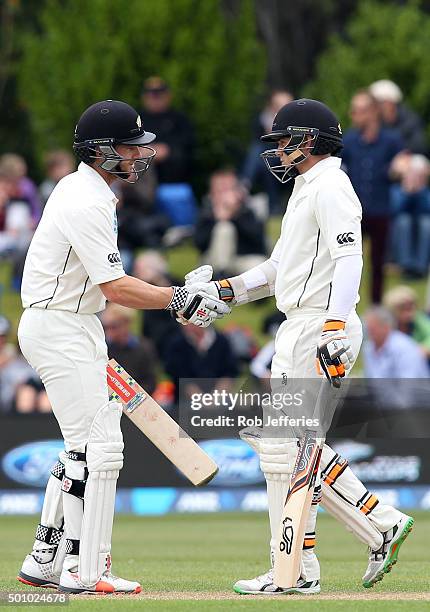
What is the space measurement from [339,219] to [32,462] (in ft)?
20.1

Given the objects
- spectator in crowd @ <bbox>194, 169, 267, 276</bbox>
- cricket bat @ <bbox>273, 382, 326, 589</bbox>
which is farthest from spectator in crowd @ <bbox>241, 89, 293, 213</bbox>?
cricket bat @ <bbox>273, 382, 326, 589</bbox>

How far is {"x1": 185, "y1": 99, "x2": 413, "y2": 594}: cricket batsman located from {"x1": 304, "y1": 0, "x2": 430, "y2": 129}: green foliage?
40.5 ft

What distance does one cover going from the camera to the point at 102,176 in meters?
7.57

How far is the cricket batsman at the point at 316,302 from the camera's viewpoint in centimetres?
723

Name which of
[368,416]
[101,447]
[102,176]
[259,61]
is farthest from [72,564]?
[259,61]

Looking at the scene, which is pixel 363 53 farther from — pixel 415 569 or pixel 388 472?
pixel 415 569

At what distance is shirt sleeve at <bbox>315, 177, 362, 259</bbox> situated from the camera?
7234 mm

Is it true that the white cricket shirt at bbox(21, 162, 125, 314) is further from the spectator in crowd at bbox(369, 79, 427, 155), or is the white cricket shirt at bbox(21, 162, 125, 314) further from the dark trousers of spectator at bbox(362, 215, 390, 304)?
the spectator in crowd at bbox(369, 79, 427, 155)

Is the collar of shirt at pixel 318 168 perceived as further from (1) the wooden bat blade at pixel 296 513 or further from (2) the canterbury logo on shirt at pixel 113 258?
→ (1) the wooden bat blade at pixel 296 513

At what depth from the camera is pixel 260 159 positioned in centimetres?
1719

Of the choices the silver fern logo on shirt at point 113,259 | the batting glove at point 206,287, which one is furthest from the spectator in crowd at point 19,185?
the silver fern logo on shirt at point 113,259

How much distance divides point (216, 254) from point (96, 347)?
338 inches

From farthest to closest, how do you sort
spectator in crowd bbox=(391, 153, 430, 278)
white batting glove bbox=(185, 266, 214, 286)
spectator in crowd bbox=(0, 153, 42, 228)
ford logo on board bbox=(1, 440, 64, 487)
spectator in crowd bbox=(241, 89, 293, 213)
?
spectator in crowd bbox=(0, 153, 42, 228)
spectator in crowd bbox=(241, 89, 293, 213)
spectator in crowd bbox=(391, 153, 430, 278)
ford logo on board bbox=(1, 440, 64, 487)
white batting glove bbox=(185, 266, 214, 286)

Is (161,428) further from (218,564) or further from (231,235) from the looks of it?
(231,235)
